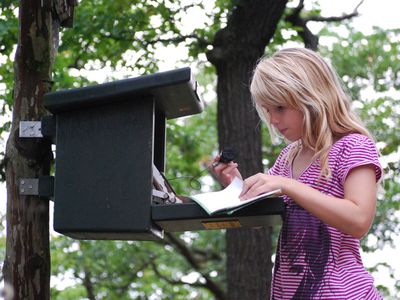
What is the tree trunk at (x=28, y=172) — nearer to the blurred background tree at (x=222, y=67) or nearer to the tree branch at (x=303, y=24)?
the blurred background tree at (x=222, y=67)

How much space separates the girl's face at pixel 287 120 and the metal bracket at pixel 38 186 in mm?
926

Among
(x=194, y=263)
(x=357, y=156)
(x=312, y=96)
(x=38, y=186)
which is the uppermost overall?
(x=312, y=96)

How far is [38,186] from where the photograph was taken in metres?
2.85

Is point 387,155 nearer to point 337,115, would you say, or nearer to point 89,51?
point 89,51

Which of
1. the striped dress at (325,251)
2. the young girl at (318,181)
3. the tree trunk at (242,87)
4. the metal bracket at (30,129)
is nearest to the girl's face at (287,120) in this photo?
the young girl at (318,181)

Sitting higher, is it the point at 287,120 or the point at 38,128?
the point at 287,120

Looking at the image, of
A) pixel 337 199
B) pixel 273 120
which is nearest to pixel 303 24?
pixel 273 120

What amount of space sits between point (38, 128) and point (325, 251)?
1.24 meters

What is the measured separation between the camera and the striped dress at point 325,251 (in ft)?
7.00


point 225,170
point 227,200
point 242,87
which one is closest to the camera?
point 227,200

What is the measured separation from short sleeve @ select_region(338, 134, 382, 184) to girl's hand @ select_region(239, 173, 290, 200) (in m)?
0.18

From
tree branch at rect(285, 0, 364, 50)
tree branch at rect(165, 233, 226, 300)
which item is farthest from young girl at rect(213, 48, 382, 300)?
tree branch at rect(165, 233, 226, 300)

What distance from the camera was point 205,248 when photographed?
10953mm

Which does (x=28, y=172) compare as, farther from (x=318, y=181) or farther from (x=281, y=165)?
(x=318, y=181)
